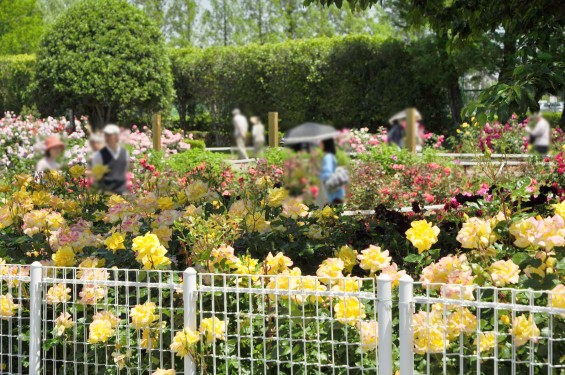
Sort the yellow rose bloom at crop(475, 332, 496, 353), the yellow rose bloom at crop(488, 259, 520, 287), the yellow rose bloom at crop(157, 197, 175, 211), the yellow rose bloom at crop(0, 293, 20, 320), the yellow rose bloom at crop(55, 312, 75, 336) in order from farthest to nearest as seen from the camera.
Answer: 1. the yellow rose bloom at crop(157, 197, 175, 211)
2. the yellow rose bloom at crop(0, 293, 20, 320)
3. the yellow rose bloom at crop(55, 312, 75, 336)
4. the yellow rose bloom at crop(488, 259, 520, 287)
5. the yellow rose bloom at crop(475, 332, 496, 353)

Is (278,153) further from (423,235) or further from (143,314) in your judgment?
(143,314)

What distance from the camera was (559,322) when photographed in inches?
117

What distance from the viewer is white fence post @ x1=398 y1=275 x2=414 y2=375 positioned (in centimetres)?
303

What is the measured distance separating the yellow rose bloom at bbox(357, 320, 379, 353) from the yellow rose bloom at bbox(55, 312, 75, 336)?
4.63 feet

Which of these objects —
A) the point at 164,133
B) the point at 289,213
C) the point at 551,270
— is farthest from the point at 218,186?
the point at 164,133

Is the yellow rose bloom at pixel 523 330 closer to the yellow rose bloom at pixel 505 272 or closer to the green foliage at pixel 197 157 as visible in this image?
the yellow rose bloom at pixel 505 272

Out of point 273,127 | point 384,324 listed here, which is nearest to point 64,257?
point 384,324

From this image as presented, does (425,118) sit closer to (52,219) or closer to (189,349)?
(189,349)

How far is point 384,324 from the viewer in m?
3.09

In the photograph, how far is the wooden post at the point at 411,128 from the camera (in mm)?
1519

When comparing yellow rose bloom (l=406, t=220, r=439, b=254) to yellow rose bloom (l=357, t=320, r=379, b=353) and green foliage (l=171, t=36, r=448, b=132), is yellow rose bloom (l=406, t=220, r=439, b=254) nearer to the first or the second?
yellow rose bloom (l=357, t=320, r=379, b=353)

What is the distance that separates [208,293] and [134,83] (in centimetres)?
191

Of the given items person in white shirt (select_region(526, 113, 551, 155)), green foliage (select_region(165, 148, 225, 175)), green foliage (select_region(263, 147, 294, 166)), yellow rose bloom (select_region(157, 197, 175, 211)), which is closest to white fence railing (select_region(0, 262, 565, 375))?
green foliage (select_region(165, 148, 225, 175))

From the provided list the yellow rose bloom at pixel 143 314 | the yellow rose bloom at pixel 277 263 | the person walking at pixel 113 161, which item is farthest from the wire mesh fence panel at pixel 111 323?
the person walking at pixel 113 161
